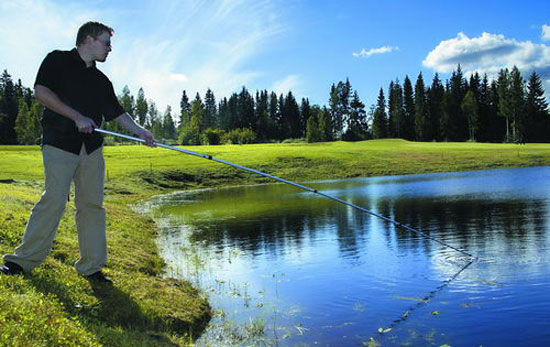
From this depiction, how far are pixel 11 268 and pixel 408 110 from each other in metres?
141

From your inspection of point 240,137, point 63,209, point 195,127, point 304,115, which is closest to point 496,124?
point 304,115

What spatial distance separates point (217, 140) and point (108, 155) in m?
45.7

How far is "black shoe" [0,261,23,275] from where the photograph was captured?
6137 millimetres

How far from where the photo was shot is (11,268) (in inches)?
244

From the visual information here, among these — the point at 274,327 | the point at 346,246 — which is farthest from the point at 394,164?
the point at 274,327

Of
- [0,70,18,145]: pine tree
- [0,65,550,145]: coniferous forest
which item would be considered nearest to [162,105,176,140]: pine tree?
[0,65,550,145]: coniferous forest

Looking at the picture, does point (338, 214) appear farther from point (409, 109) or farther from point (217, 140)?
point (409, 109)

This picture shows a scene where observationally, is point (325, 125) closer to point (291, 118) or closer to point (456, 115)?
point (291, 118)

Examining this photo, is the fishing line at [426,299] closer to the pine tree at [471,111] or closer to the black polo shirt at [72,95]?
the black polo shirt at [72,95]

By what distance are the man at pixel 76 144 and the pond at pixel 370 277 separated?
262 cm

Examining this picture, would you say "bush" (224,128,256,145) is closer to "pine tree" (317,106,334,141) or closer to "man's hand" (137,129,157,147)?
"pine tree" (317,106,334,141)

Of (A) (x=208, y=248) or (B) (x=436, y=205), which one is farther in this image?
(B) (x=436, y=205)

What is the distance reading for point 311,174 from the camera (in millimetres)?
63875

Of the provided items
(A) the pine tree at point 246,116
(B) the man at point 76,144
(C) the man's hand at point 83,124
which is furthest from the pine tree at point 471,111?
(C) the man's hand at point 83,124
